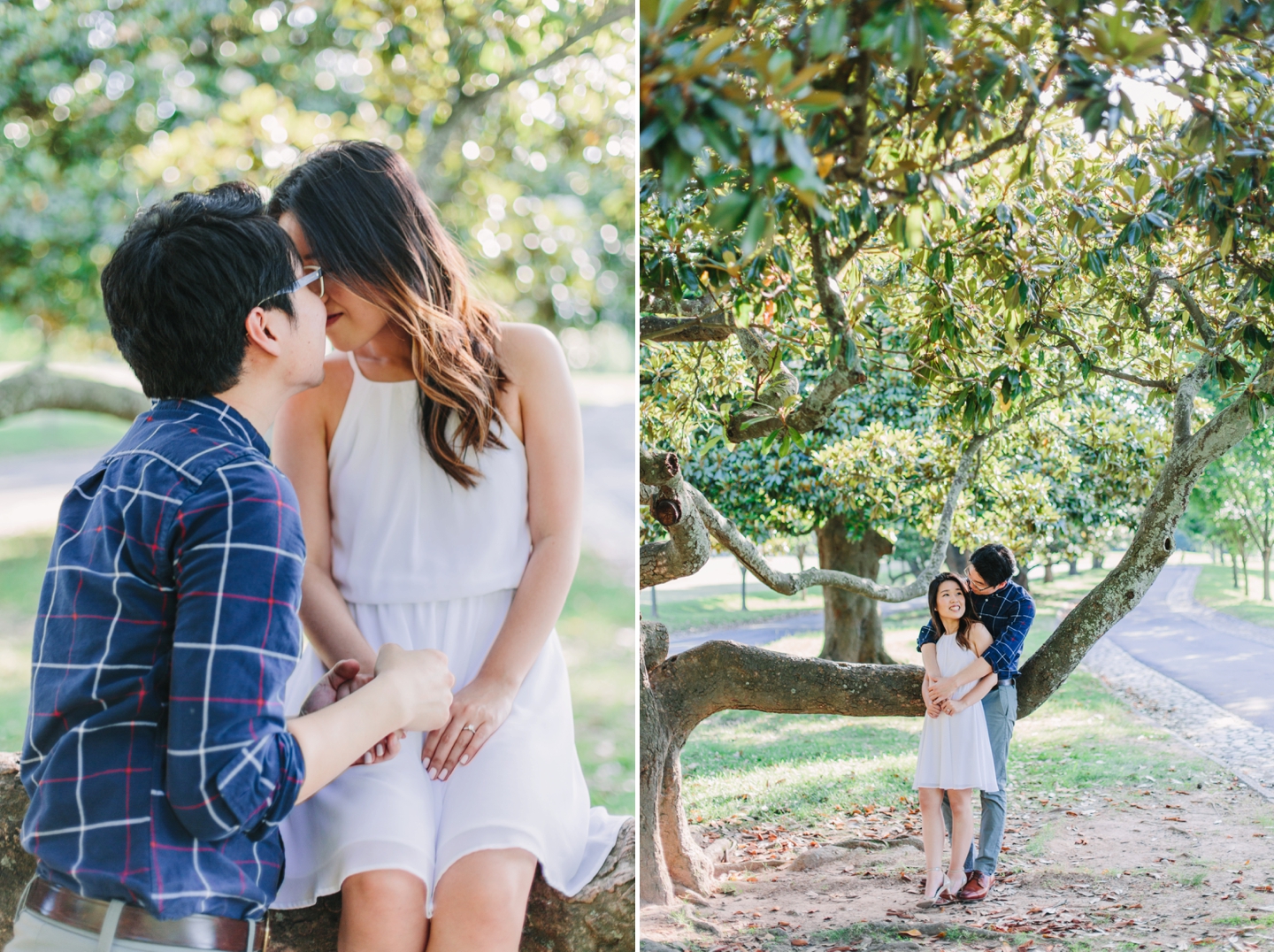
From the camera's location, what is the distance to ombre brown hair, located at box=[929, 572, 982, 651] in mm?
1892

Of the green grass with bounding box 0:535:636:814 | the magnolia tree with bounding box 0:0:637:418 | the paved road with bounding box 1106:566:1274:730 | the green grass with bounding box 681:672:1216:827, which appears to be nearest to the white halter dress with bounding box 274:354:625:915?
the green grass with bounding box 681:672:1216:827

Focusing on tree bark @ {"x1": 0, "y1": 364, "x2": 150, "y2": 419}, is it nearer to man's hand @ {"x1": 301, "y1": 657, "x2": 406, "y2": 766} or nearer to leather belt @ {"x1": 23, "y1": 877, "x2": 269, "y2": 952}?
man's hand @ {"x1": 301, "y1": 657, "x2": 406, "y2": 766}

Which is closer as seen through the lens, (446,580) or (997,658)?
(446,580)

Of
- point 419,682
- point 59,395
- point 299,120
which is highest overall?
point 299,120

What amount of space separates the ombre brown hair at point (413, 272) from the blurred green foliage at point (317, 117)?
2156 mm

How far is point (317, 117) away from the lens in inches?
156

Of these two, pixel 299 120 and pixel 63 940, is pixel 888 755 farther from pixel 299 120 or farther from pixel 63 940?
pixel 299 120

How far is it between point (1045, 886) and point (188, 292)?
1731mm

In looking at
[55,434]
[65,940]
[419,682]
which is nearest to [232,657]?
[419,682]

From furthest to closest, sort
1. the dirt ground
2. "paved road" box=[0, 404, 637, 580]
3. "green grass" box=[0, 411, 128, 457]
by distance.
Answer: "green grass" box=[0, 411, 128, 457] → "paved road" box=[0, 404, 637, 580] → the dirt ground

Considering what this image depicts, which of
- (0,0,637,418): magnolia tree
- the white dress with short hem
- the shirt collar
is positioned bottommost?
the white dress with short hem

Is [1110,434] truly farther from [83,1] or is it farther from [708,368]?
[83,1]

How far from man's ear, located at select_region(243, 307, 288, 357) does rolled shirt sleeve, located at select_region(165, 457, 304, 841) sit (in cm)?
20

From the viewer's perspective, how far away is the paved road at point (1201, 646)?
1817 mm
